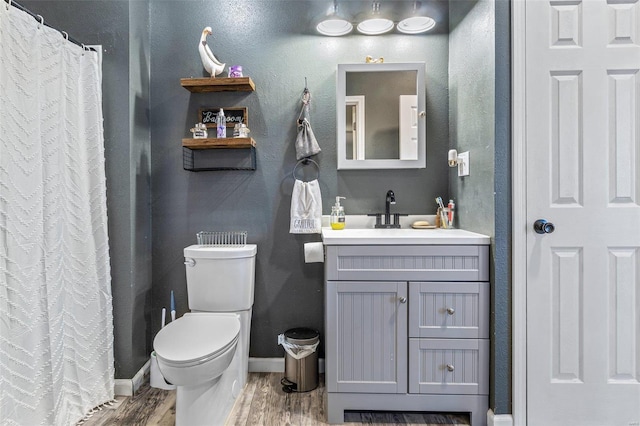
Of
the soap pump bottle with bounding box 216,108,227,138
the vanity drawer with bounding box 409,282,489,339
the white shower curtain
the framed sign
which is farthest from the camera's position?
the framed sign

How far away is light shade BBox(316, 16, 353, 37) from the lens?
1983 millimetres

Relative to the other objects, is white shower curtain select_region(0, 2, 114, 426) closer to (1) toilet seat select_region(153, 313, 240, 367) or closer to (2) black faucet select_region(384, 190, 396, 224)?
(1) toilet seat select_region(153, 313, 240, 367)

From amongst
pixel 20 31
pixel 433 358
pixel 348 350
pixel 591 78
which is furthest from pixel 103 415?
pixel 591 78

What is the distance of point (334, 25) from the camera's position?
2.00 m

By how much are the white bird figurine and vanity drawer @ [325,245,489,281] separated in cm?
129

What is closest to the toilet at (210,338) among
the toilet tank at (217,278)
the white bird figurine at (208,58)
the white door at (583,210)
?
the toilet tank at (217,278)

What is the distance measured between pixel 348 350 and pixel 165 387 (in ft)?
3.73

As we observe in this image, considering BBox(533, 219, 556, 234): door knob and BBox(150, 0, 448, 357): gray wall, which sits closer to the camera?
BBox(533, 219, 556, 234): door knob

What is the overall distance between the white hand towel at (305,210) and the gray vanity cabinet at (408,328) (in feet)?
1.37

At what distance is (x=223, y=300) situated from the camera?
1.85 m

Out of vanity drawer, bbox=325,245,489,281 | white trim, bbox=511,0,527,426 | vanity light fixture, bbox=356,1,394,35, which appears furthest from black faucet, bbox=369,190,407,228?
vanity light fixture, bbox=356,1,394,35

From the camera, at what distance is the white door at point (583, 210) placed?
1.42m

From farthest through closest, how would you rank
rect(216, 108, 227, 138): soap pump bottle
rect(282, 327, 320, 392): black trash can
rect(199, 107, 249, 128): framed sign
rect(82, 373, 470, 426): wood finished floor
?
1. rect(199, 107, 249, 128): framed sign
2. rect(216, 108, 227, 138): soap pump bottle
3. rect(282, 327, 320, 392): black trash can
4. rect(82, 373, 470, 426): wood finished floor

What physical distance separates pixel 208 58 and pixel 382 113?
1.08m
